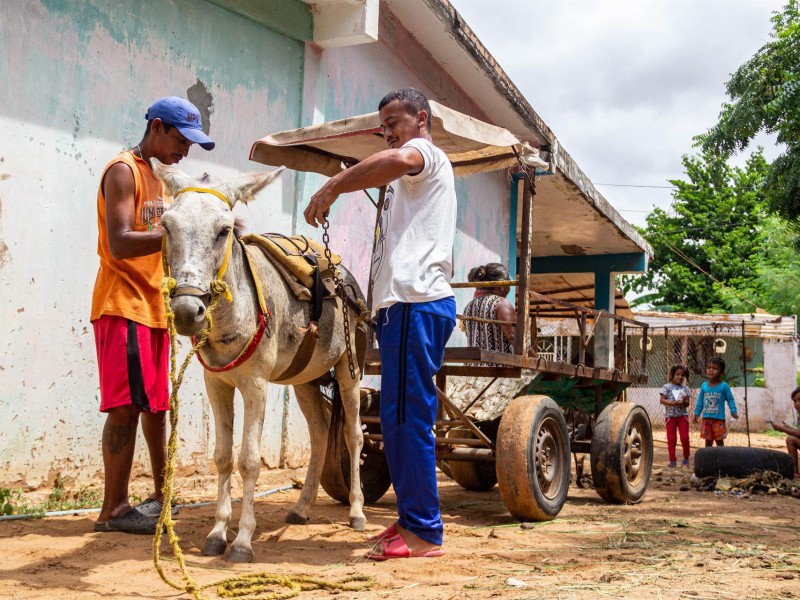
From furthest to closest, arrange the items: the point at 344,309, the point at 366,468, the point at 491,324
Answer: the point at 491,324 < the point at 366,468 < the point at 344,309

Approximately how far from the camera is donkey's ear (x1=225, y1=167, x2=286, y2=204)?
3.95 metres

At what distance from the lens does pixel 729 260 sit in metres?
35.4

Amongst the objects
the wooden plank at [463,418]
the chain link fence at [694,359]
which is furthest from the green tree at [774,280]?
the wooden plank at [463,418]

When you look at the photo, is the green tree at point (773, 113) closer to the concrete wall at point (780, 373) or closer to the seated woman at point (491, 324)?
the seated woman at point (491, 324)

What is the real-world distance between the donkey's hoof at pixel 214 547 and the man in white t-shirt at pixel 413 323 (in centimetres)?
75

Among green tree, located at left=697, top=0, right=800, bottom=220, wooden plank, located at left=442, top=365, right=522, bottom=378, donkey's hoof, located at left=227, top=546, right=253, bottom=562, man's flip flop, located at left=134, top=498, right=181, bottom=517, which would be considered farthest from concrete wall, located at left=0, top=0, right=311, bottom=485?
green tree, located at left=697, top=0, right=800, bottom=220

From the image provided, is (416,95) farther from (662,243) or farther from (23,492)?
(662,243)

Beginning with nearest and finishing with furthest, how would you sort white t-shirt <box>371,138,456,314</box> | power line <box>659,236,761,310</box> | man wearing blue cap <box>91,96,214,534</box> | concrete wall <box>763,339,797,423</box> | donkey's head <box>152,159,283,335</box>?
donkey's head <box>152,159,283,335</box>, white t-shirt <box>371,138,456,314</box>, man wearing blue cap <box>91,96,214,534</box>, concrete wall <box>763,339,797,423</box>, power line <box>659,236,761,310</box>

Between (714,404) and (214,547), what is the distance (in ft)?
29.6

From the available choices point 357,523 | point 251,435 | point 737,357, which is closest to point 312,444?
point 357,523

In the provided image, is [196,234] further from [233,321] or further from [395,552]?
[395,552]

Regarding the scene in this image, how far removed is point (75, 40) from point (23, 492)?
2.99 metres

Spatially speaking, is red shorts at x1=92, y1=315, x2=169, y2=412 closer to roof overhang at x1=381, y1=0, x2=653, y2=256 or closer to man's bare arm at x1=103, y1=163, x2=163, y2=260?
man's bare arm at x1=103, y1=163, x2=163, y2=260

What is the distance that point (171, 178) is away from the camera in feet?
12.8
